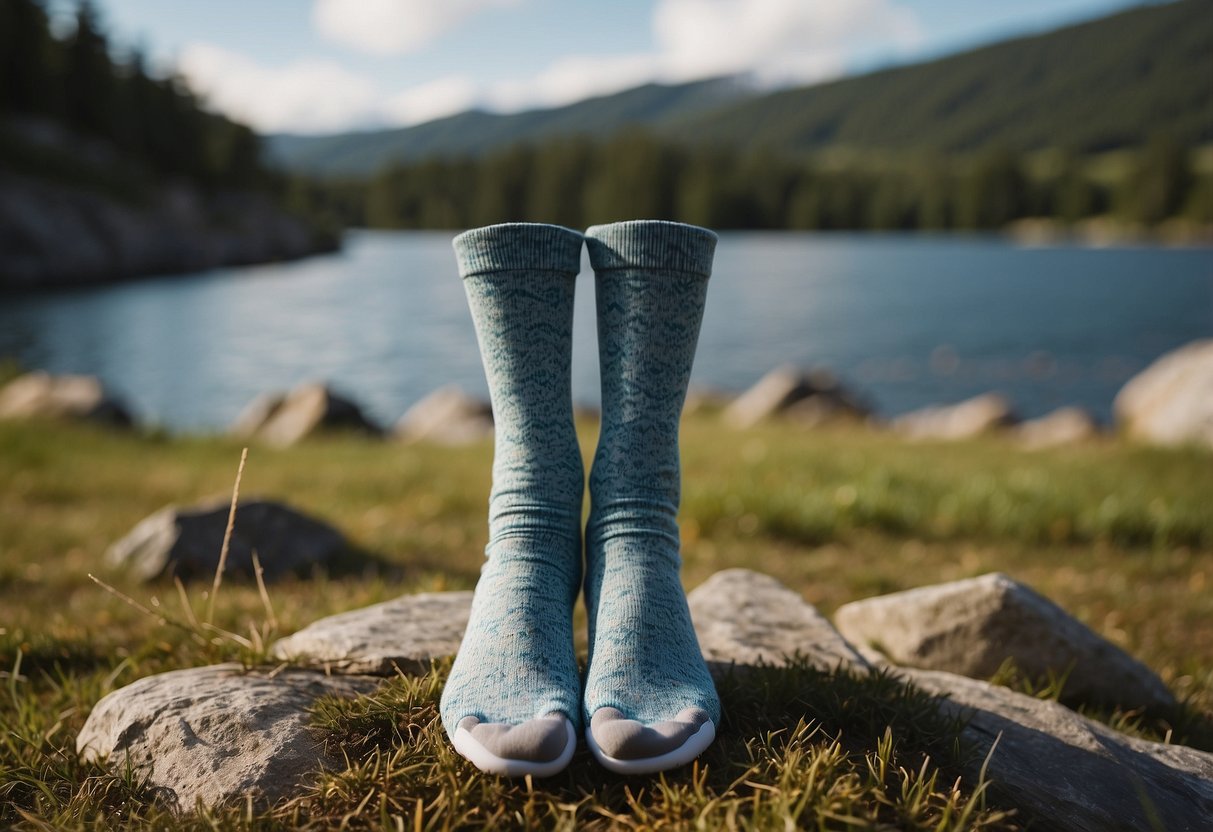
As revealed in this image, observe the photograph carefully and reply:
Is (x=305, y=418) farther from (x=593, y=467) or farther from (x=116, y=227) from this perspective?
(x=116, y=227)

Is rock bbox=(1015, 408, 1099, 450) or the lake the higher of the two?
rock bbox=(1015, 408, 1099, 450)

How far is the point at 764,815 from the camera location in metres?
1.47

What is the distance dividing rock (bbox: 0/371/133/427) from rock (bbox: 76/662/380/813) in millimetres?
9200

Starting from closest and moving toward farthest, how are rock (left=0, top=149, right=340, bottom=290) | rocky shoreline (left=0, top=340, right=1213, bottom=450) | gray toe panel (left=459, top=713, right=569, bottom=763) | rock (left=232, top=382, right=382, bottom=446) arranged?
gray toe panel (left=459, top=713, right=569, bottom=763) < rocky shoreline (left=0, top=340, right=1213, bottom=450) < rock (left=232, top=382, right=382, bottom=446) < rock (left=0, top=149, right=340, bottom=290)

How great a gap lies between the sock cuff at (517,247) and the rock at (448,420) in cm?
907

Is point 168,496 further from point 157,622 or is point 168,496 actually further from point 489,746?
point 489,746

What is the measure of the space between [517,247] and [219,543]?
2.53m

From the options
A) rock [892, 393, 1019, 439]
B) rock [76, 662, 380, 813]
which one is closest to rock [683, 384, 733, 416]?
rock [892, 393, 1019, 439]

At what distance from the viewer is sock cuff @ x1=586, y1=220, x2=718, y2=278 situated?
2.11m

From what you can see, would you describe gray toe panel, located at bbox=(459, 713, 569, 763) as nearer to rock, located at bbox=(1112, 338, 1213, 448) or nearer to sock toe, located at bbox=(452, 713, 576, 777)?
sock toe, located at bbox=(452, 713, 576, 777)

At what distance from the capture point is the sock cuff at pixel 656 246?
2107 mm

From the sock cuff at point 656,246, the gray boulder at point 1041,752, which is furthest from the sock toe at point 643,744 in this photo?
the sock cuff at point 656,246

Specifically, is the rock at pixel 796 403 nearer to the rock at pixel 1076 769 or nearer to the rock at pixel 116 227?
the rock at pixel 1076 769

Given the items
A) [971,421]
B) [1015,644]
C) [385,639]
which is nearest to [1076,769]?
[1015,644]
